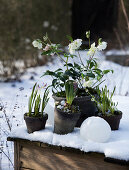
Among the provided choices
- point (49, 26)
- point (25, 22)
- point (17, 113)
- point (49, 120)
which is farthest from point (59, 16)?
point (49, 120)

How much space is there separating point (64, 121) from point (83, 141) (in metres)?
0.19

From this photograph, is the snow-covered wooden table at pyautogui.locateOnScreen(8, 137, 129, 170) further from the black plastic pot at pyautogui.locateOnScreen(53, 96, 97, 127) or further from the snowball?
the black plastic pot at pyautogui.locateOnScreen(53, 96, 97, 127)

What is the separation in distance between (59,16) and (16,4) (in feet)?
4.87

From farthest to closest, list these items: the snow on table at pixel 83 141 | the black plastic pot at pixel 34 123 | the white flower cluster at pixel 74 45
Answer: the white flower cluster at pixel 74 45, the black plastic pot at pixel 34 123, the snow on table at pixel 83 141

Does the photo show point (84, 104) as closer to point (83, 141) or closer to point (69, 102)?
point (69, 102)

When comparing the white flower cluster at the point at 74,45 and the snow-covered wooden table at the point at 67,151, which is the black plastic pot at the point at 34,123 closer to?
the snow-covered wooden table at the point at 67,151

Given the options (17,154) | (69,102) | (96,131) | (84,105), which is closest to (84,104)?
(84,105)

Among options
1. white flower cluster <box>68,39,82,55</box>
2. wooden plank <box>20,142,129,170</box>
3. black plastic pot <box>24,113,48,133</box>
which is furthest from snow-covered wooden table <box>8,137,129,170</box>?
white flower cluster <box>68,39,82,55</box>

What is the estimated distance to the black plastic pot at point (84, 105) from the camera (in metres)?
2.02

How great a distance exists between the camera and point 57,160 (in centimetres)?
184

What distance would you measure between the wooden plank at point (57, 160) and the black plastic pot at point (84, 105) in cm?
34

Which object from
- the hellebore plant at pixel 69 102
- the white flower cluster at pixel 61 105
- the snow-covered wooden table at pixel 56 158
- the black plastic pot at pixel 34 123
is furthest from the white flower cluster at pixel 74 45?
the snow-covered wooden table at pixel 56 158

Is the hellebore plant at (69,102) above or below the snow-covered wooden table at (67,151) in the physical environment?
above

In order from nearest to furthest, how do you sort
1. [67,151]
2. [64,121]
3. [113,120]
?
[67,151] < [64,121] < [113,120]
